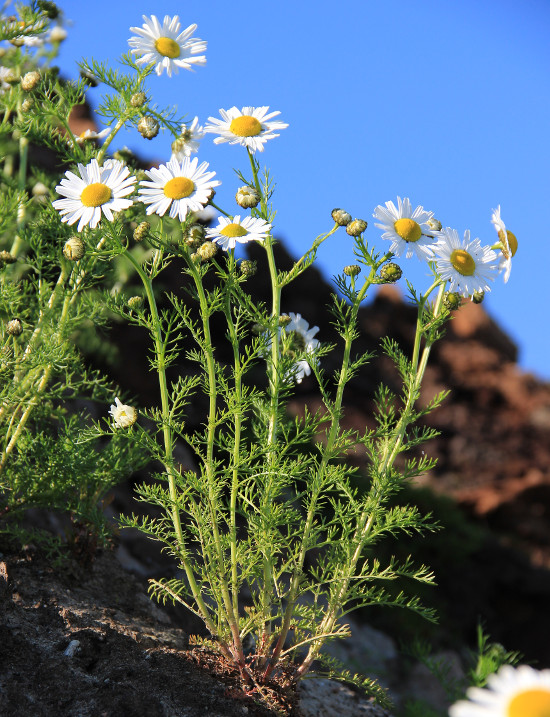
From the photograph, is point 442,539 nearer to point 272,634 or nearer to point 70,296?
point 272,634

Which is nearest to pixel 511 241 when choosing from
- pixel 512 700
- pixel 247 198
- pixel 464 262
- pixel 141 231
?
pixel 464 262

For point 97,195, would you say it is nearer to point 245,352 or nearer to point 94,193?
point 94,193

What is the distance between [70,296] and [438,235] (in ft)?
3.82

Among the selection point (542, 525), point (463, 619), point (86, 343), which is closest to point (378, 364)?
point (542, 525)

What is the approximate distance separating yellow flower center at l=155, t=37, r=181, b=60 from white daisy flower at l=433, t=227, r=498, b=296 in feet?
3.05

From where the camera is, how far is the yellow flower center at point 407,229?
183 centimetres

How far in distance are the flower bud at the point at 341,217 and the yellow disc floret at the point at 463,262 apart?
30 centimetres

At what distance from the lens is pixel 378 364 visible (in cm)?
746

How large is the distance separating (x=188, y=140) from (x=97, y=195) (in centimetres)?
34

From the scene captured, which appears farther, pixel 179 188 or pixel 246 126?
pixel 246 126

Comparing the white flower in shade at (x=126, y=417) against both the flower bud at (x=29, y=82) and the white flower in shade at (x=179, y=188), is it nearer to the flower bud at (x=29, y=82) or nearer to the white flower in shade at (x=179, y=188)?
the white flower in shade at (x=179, y=188)

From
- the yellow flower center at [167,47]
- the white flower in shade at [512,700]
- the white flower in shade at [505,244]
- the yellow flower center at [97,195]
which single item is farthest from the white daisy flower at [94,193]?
the white flower in shade at [512,700]

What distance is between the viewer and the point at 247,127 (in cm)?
186

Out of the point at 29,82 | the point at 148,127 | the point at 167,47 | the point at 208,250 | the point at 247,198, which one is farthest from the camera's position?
the point at 29,82
